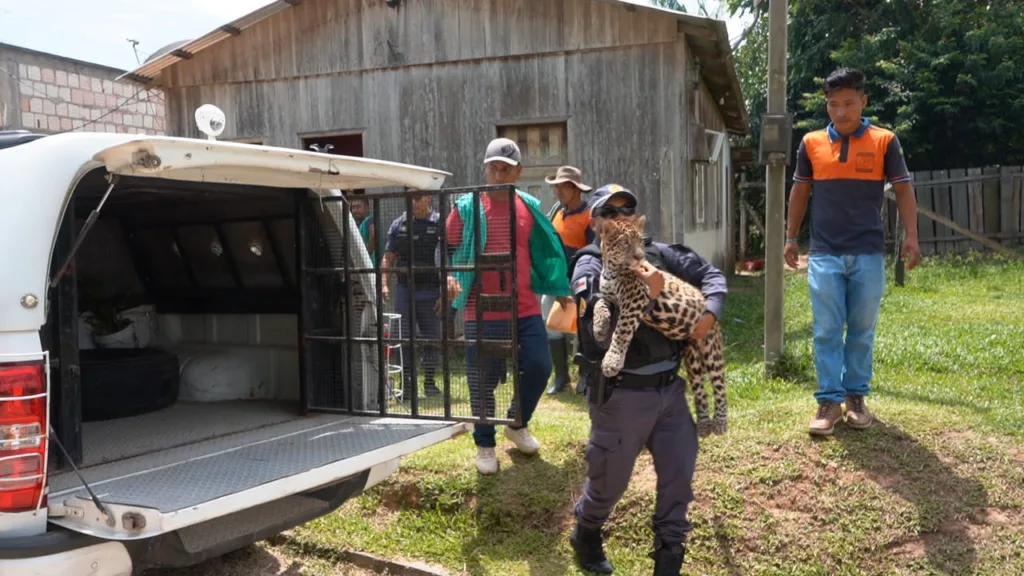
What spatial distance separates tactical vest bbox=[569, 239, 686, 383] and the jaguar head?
0.60 ft

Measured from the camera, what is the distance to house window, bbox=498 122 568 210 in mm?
9617

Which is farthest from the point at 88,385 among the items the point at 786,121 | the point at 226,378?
the point at 786,121

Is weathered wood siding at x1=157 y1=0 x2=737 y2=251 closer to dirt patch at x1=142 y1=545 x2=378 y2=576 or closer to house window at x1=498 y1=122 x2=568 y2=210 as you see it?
house window at x1=498 y1=122 x2=568 y2=210

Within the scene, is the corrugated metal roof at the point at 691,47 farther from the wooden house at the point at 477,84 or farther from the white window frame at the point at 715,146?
the white window frame at the point at 715,146

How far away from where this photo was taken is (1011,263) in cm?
1273

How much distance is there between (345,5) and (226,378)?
6438 millimetres

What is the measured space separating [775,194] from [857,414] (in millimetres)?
1787

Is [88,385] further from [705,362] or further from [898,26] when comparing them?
[898,26]

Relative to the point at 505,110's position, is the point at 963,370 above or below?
below

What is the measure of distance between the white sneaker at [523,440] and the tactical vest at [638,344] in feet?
4.04

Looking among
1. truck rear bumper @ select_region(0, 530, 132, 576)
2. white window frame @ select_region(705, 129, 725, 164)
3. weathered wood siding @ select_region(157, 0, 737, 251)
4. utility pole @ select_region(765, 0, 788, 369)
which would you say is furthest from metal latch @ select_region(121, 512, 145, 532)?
white window frame @ select_region(705, 129, 725, 164)

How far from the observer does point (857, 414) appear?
15.3 ft

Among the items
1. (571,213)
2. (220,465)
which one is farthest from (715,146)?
(220,465)

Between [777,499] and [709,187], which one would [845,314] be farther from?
[709,187]
